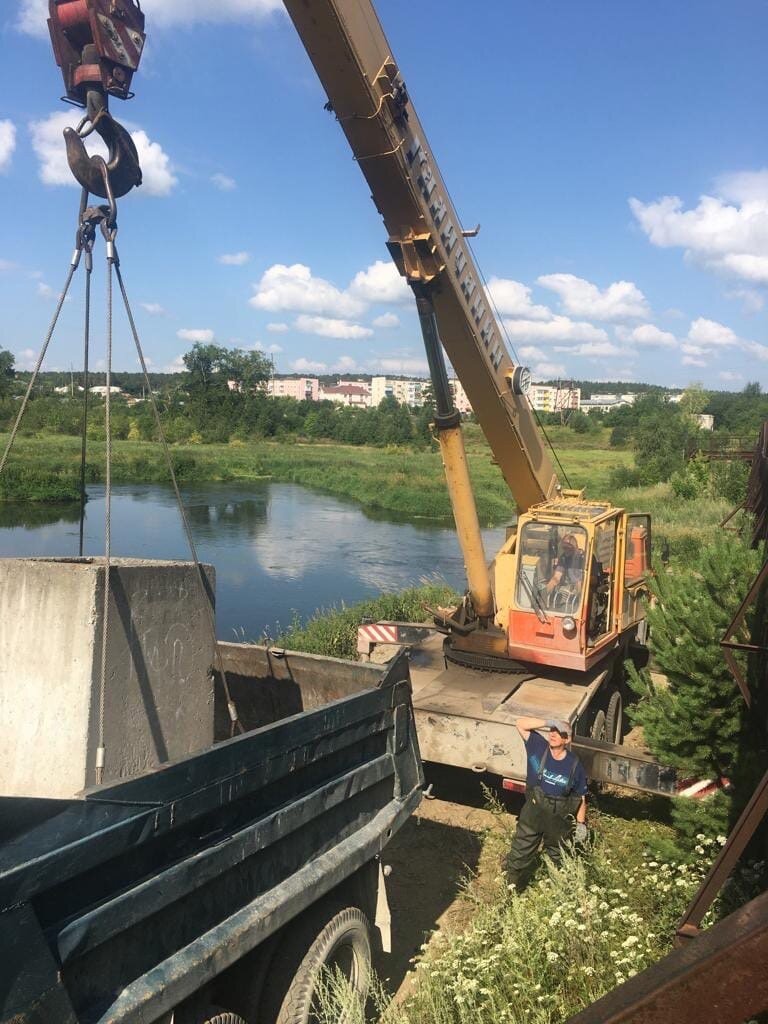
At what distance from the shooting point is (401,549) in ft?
88.0

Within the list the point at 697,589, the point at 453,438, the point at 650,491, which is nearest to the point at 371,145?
the point at 453,438

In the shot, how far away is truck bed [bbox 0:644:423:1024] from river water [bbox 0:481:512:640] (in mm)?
10541

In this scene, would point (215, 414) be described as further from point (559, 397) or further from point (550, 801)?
point (550, 801)

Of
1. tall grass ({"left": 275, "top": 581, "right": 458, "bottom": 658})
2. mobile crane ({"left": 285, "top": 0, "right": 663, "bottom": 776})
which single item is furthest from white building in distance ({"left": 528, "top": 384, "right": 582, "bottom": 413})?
tall grass ({"left": 275, "top": 581, "right": 458, "bottom": 658})

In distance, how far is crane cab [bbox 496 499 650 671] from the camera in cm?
677

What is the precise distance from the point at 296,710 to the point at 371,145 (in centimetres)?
364

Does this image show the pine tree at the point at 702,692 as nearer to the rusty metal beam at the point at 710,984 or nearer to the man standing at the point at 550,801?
the man standing at the point at 550,801

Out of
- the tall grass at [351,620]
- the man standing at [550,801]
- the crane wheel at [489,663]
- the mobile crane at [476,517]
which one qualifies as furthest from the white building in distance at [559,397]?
the man standing at [550,801]

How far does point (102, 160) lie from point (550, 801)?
4099 mm

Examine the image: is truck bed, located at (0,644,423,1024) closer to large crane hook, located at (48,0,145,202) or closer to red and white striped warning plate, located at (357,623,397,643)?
large crane hook, located at (48,0,145,202)

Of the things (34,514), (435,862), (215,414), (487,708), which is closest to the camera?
(435,862)

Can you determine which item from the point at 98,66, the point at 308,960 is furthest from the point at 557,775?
the point at 98,66

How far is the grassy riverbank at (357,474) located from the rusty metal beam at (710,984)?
61.9 ft

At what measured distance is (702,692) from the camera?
4992 millimetres
